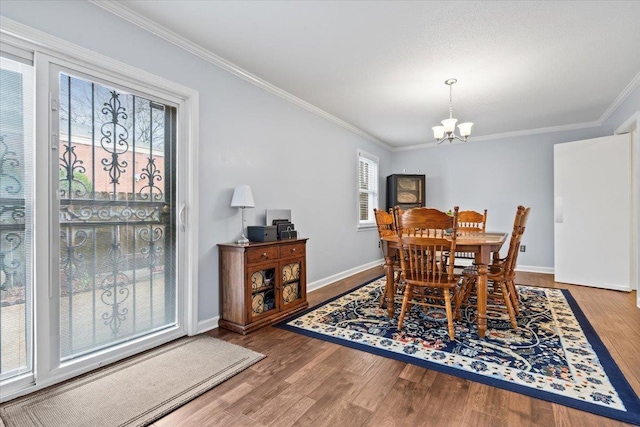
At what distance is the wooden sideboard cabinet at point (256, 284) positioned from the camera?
2.63m

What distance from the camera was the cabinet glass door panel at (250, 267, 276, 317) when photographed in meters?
2.72

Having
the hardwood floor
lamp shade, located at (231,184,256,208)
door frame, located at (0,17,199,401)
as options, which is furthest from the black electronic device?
the hardwood floor

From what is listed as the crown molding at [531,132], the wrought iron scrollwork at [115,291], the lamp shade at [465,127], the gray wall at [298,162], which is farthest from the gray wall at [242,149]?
the crown molding at [531,132]

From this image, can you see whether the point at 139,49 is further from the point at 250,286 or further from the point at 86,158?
the point at 250,286

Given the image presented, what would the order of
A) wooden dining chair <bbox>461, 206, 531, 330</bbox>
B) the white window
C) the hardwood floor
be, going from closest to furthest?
the hardwood floor < wooden dining chair <bbox>461, 206, 531, 330</bbox> < the white window

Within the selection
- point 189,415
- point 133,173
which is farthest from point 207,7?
point 189,415

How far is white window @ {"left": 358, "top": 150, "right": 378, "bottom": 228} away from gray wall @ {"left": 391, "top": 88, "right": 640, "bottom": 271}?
1.17m

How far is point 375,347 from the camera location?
2.32 m

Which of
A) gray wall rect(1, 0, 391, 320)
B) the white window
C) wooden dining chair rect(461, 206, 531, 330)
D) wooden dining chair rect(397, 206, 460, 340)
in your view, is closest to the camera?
gray wall rect(1, 0, 391, 320)

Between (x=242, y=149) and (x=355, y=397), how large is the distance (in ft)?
7.84

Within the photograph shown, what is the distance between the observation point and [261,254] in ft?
9.09

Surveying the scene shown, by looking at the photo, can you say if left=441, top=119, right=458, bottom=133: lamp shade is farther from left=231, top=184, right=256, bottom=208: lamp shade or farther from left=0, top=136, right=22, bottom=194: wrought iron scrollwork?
left=0, top=136, right=22, bottom=194: wrought iron scrollwork

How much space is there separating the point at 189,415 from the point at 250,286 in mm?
1167

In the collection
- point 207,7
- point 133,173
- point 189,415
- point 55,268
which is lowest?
point 189,415
